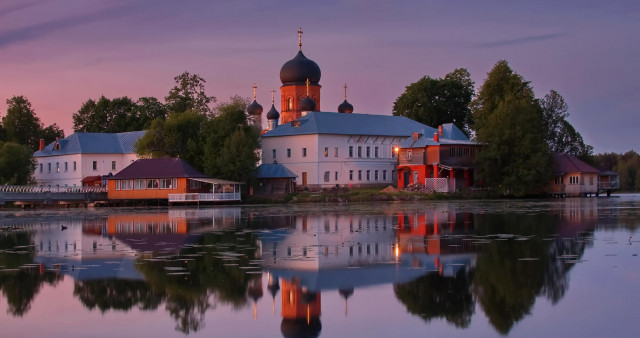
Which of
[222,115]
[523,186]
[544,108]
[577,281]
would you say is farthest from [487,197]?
[577,281]

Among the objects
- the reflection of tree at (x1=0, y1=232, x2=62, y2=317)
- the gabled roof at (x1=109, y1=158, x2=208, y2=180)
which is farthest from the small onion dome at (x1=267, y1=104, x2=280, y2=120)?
the reflection of tree at (x1=0, y1=232, x2=62, y2=317)

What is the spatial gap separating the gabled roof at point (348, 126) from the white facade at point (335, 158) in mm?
524

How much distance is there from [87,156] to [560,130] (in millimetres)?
48730

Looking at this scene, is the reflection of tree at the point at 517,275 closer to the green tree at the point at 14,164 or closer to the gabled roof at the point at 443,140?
the gabled roof at the point at 443,140

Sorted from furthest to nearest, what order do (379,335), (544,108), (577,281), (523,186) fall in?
(544,108), (523,186), (577,281), (379,335)

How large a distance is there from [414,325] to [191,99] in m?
82.5

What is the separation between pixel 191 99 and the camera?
299 feet

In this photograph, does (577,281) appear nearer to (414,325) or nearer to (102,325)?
(414,325)

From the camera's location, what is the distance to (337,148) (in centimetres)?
7744

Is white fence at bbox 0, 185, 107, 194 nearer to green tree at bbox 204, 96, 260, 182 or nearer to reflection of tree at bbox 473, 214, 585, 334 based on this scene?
green tree at bbox 204, 96, 260, 182

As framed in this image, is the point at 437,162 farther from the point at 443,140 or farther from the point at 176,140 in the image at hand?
the point at 176,140

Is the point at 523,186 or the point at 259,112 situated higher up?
the point at 259,112

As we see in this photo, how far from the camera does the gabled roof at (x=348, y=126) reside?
77731mm

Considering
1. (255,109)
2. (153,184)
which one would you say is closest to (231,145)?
(153,184)
